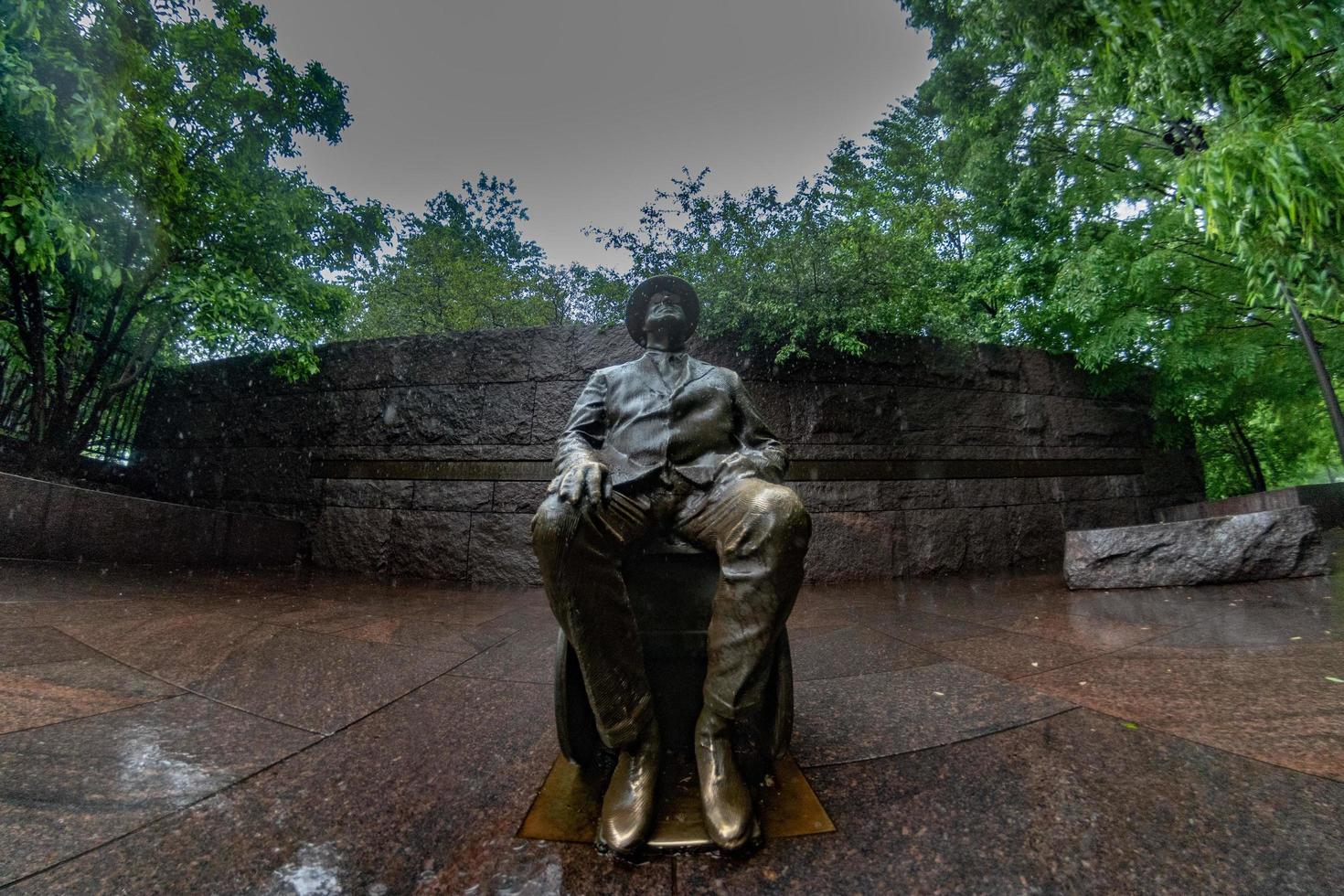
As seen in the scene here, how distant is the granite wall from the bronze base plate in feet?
13.6

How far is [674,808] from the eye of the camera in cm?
147

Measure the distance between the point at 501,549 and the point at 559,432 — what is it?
140 centimetres

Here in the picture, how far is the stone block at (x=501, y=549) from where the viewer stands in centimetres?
564

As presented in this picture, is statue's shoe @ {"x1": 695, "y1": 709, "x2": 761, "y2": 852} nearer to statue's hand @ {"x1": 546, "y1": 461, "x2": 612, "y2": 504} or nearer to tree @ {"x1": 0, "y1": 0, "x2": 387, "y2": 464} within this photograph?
statue's hand @ {"x1": 546, "y1": 461, "x2": 612, "y2": 504}

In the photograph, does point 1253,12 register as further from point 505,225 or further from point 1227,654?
point 505,225

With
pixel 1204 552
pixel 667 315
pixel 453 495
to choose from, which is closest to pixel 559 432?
pixel 453 495

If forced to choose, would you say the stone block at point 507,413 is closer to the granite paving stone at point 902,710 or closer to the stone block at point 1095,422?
the granite paving stone at point 902,710

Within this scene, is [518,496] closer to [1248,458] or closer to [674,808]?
[674,808]

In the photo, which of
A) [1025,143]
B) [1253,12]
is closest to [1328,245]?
[1253,12]

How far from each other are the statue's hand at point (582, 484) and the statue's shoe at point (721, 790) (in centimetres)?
73

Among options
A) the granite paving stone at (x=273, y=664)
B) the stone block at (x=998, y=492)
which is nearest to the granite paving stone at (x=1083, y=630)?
the stone block at (x=998, y=492)

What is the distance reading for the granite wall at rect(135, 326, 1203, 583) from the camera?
586 cm

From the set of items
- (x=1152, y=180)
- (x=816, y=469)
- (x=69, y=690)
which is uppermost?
(x=1152, y=180)

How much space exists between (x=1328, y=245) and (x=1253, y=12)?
1228mm
